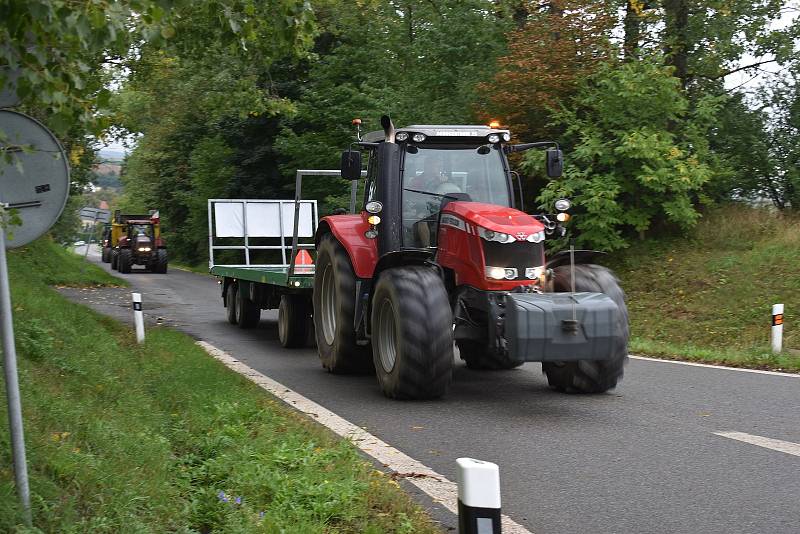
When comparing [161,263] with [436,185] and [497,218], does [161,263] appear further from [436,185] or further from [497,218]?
[497,218]

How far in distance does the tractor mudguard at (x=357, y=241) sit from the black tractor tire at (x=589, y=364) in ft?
6.40

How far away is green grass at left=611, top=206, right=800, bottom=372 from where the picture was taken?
15.1 meters

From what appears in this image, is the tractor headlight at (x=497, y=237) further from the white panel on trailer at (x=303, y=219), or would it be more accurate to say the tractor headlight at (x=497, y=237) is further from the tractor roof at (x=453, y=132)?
the white panel on trailer at (x=303, y=219)

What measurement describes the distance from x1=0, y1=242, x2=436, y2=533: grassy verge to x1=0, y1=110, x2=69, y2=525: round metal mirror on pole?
268 millimetres

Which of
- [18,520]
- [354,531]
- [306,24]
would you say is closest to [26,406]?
[18,520]

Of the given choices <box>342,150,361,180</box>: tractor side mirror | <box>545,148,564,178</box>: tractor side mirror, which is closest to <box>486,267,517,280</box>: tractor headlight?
<box>545,148,564,178</box>: tractor side mirror

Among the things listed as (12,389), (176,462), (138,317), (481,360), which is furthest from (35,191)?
(138,317)

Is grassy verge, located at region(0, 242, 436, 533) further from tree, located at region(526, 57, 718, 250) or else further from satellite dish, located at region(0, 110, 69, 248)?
tree, located at region(526, 57, 718, 250)

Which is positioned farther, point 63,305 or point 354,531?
point 63,305

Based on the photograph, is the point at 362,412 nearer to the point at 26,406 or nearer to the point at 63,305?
the point at 26,406

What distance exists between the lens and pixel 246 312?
16500 mm

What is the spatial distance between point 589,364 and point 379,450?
9.17ft

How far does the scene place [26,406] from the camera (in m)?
6.53

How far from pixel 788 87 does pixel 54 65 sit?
1843 cm
